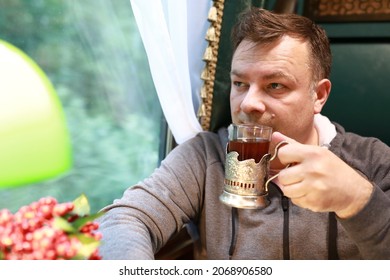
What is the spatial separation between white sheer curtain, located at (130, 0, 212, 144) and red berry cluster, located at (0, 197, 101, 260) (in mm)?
951

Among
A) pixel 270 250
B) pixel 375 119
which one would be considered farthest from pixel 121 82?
pixel 375 119

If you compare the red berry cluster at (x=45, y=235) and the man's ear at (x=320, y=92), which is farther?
the man's ear at (x=320, y=92)

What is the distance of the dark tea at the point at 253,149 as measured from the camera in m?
1.07

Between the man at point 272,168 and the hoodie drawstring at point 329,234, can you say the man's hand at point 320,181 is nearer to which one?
the man at point 272,168

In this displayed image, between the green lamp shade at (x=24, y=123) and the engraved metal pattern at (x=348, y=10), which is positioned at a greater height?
the engraved metal pattern at (x=348, y=10)

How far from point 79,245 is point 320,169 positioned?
1.99 feet

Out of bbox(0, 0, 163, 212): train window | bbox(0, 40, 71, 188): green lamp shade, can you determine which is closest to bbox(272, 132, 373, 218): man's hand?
bbox(0, 40, 71, 188): green lamp shade

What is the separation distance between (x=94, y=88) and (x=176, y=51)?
43cm

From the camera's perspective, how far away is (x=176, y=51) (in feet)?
5.54

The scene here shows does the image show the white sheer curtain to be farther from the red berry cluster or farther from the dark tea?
the red berry cluster

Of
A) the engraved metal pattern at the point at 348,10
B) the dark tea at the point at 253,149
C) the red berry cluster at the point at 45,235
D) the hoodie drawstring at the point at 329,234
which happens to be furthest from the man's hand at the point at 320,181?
the engraved metal pattern at the point at 348,10

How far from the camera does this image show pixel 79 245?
69cm

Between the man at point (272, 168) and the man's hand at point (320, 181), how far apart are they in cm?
17
